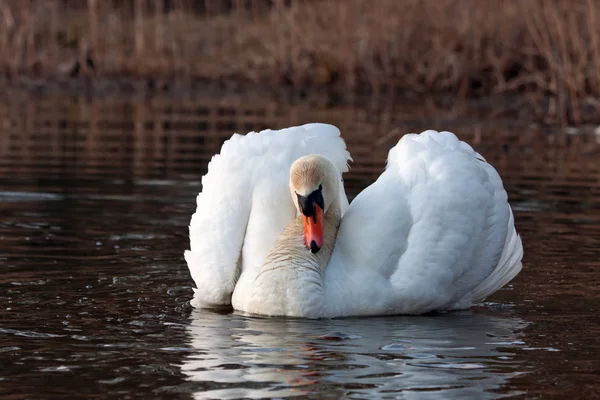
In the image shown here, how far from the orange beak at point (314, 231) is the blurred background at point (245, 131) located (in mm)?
441

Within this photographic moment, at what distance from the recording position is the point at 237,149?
301 inches

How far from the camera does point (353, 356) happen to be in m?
6.00

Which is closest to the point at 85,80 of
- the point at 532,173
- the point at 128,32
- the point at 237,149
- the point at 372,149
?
the point at 128,32

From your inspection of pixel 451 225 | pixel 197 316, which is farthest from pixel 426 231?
pixel 197 316

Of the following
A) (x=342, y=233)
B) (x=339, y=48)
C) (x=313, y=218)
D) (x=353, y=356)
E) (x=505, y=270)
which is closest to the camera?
(x=353, y=356)

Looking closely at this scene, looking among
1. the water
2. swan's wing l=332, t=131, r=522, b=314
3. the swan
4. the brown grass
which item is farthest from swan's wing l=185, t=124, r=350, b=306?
the brown grass

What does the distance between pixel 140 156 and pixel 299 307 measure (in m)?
8.20

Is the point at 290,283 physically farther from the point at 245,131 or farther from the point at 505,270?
the point at 245,131

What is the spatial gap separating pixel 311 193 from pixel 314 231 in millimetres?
205

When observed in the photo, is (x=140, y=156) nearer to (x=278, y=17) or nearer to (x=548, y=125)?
(x=548, y=125)

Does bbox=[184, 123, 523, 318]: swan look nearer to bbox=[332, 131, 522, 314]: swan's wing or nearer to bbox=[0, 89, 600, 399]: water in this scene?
bbox=[332, 131, 522, 314]: swan's wing

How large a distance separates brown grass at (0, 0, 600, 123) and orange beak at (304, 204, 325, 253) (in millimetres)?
12995

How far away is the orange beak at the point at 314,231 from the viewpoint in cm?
702

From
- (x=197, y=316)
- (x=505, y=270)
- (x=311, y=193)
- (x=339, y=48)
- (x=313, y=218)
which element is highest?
(x=339, y=48)
